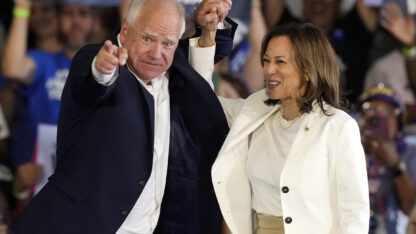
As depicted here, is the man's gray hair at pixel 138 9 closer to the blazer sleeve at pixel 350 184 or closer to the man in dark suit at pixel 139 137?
the man in dark suit at pixel 139 137

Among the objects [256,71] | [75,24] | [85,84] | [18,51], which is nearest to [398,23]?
[256,71]

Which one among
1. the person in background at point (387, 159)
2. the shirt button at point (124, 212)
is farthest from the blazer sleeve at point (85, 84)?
the person in background at point (387, 159)

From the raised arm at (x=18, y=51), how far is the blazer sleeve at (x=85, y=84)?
1.80 metres

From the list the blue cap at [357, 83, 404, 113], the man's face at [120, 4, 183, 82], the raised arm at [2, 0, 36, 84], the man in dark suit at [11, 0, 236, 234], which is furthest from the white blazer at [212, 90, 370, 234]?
the raised arm at [2, 0, 36, 84]

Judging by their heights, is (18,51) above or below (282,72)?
below

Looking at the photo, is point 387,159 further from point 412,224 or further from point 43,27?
point 43,27

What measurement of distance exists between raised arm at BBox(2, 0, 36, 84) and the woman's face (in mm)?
1937

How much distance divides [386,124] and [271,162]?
1.97 m

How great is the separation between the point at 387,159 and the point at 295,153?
6.37ft

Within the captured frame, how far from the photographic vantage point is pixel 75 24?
14.5 ft

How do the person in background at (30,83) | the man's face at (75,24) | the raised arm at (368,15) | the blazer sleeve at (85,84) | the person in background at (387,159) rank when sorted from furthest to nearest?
the raised arm at (368,15)
the man's face at (75,24)
the person in background at (387,159)
the person in background at (30,83)
the blazer sleeve at (85,84)

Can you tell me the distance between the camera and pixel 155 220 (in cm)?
267

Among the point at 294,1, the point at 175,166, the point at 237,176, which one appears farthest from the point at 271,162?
the point at 294,1

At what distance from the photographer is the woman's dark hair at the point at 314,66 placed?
255 centimetres
